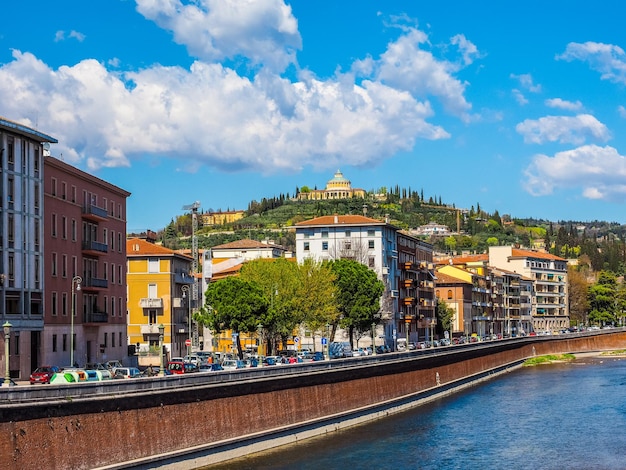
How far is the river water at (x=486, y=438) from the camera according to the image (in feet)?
189

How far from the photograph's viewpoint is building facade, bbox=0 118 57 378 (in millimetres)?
69062

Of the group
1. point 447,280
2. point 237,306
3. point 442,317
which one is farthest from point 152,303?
point 447,280

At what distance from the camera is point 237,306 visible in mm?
98188

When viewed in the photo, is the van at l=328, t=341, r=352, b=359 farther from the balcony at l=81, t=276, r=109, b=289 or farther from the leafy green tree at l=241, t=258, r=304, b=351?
the balcony at l=81, t=276, r=109, b=289

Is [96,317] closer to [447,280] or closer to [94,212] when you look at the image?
[94,212]

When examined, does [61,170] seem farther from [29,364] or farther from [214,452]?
[214,452]

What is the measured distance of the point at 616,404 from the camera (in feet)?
291

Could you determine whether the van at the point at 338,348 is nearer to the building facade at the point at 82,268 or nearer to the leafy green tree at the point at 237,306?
the leafy green tree at the point at 237,306

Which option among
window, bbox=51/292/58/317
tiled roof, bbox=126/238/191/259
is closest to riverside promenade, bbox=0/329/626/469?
window, bbox=51/292/58/317

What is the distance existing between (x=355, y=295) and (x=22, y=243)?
5450 centimetres

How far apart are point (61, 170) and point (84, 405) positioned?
3908cm

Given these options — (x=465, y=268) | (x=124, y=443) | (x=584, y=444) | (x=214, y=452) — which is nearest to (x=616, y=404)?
(x=584, y=444)

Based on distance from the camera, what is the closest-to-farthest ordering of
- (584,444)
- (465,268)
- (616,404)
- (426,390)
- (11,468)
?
(11,468) → (584,444) → (616,404) → (426,390) → (465,268)

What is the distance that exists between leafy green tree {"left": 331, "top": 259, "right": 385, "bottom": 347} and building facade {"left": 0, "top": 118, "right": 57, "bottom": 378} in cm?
4979
